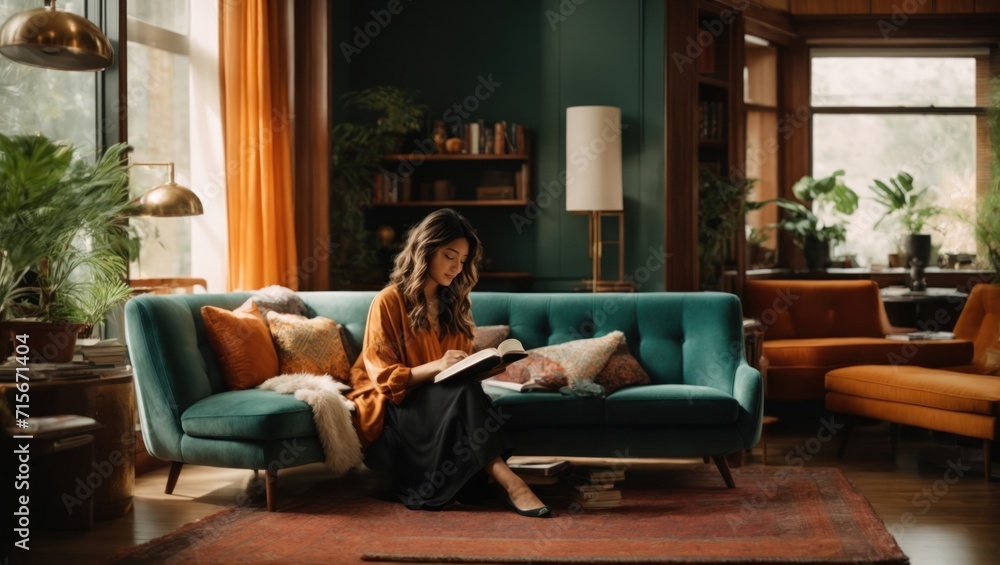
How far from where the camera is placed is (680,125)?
589 centimetres

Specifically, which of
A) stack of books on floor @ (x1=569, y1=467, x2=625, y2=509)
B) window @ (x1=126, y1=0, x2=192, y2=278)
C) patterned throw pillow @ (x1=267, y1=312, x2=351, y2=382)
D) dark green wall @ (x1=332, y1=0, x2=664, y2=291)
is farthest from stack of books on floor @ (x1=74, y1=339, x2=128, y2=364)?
dark green wall @ (x1=332, y1=0, x2=664, y2=291)

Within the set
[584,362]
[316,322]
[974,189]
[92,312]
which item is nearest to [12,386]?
[92,312]

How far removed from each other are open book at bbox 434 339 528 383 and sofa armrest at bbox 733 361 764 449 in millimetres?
1046

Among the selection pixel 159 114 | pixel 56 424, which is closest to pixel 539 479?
pixel 56 424

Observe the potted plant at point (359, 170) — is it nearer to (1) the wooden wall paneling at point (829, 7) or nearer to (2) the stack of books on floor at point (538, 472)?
(2) the stack of books on floor at point (538, 472)

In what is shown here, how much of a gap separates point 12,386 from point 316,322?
4.29 feet

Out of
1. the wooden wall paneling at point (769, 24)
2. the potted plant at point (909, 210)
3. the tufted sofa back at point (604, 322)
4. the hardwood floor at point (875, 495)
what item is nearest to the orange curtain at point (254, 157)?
the tufted sofa back at point (604, 322)

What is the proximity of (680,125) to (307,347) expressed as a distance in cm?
289

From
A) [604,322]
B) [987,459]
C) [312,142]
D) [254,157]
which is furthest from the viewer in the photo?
[312,142]

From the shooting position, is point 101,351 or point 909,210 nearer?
point 101,351

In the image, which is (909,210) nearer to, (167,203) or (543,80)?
(543,80)

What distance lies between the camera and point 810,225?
21.6 ft

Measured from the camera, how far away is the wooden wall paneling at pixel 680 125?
589 cm

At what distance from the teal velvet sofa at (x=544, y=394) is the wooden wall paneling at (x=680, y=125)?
1.54m
